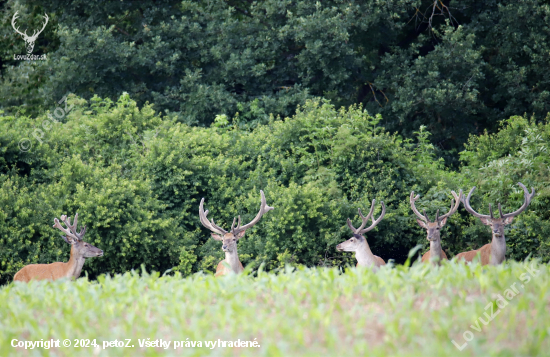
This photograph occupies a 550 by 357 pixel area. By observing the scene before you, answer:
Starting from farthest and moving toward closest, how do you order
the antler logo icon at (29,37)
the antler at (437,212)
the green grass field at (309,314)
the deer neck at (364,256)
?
the antler logo icon at (29,37)
the deer neck at (364,256)
the antler at (437,212)
the green grass field at (309,314)

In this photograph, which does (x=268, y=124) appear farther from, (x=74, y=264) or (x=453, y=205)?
(x=74, y=264)

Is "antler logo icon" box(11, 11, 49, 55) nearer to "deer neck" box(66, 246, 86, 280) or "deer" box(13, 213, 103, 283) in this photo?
"deer" box(13, 213, 103, 283)

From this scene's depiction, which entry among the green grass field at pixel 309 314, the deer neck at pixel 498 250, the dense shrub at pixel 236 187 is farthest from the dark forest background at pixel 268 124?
→ the green grass field at pixel 309 314

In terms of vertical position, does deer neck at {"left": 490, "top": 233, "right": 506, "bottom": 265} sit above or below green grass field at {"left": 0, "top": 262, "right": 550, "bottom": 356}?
below

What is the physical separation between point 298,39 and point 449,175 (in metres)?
6.02

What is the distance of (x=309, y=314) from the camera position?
515cm

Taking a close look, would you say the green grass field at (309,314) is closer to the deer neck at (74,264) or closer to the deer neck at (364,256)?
the deer neck at (74,264)

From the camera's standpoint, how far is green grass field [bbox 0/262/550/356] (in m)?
4.64

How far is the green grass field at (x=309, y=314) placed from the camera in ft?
15.2

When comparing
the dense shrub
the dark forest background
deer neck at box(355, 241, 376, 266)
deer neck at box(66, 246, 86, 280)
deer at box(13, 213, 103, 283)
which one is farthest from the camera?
the dark forest background

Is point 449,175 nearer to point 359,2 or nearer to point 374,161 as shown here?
point 374,161

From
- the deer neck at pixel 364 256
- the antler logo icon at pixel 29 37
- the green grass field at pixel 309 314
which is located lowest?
the antler logo icon at pixel 29 37

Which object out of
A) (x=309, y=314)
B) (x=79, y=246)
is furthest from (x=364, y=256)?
(x=309, y=314)

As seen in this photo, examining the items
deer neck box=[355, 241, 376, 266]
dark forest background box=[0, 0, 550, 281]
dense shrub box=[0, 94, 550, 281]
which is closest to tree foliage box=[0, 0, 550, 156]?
dark forest background box=[0, 0, 550, 281]
